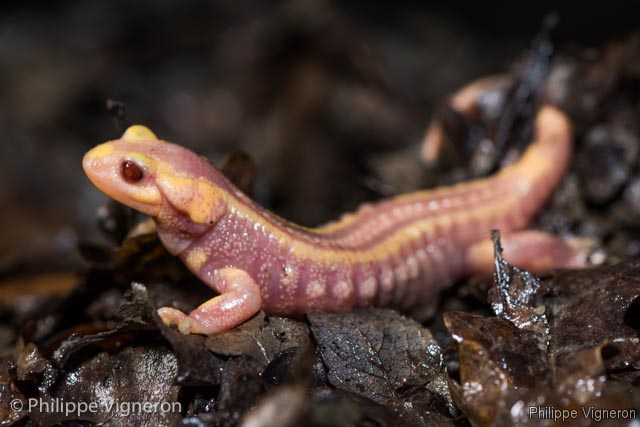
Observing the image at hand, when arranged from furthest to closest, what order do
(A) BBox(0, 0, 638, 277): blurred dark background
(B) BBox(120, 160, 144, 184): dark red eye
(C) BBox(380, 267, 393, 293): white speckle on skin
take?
(A) BBox(0, 0, 638, 277): blurred dark background, (C) BBox(380, 267, 393, 293): white speckle on skin, (B) BBox(120, 160, 144, 184): dark red eye

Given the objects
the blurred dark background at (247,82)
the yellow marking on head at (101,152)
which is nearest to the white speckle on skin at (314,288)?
the yellow marking on head at (101,152)

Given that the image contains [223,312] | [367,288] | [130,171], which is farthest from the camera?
[367,288]

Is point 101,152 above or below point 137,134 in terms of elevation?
below

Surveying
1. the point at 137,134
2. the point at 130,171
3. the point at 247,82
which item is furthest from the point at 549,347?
the point at 247,82

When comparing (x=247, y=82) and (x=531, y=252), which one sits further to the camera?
(x=247, y=82)

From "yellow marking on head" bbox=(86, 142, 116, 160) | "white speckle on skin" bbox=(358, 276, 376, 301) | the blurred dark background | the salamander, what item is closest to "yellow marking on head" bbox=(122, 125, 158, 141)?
the salamander

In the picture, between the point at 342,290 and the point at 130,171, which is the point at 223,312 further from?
the point at 130,171

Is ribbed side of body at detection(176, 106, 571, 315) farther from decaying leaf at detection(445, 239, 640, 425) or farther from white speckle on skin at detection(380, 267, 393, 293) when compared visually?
decaying leaf at detection(445, 239, 640, 425)

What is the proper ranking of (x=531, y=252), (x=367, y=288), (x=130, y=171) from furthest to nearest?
1. (x=531, y=252)
2. (x=367, y=288)
3. (x=130, y=171)

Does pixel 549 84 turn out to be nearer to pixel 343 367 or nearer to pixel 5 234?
pixel 343 367
